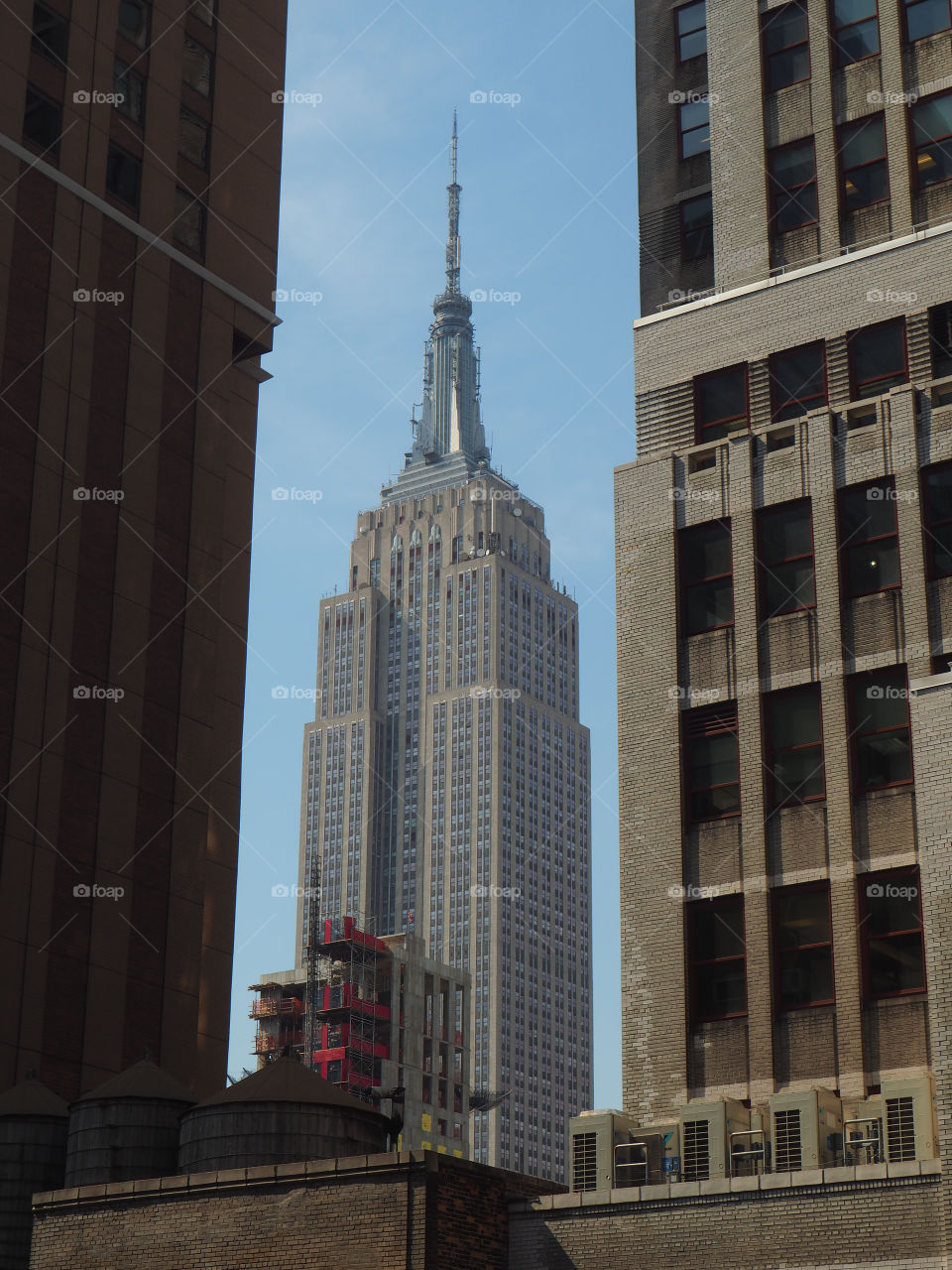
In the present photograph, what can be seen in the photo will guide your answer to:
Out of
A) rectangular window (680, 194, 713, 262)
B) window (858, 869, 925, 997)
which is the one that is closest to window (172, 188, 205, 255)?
rectangular window (680, 194, 713, 262)

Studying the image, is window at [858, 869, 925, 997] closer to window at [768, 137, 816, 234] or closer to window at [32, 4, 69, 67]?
window at [768, 137, 816, 234]

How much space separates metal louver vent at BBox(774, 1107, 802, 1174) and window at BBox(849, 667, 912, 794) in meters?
6.68

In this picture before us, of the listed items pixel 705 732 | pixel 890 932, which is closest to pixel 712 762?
pixel 705 732

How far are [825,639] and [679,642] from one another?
346 cm

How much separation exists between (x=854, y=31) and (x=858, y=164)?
3544 mm

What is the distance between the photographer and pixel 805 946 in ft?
116

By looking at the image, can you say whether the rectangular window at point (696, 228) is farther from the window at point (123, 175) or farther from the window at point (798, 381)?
the window at point (123, 175)

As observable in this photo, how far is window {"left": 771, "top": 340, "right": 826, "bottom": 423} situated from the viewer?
132 feet

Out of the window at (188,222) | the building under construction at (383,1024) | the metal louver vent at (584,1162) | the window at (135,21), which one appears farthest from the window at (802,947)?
the building under construction at (383,1024)

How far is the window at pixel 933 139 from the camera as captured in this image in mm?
40906

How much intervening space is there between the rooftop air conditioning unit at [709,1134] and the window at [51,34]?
36.4 m

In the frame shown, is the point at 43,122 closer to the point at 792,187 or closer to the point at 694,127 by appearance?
the point at 694,127

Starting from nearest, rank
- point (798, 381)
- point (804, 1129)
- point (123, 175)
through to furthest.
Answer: point (804, 1129)
point (798, 381)
point (123, 175)

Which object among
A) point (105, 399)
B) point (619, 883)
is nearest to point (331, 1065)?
point (105, 399)
